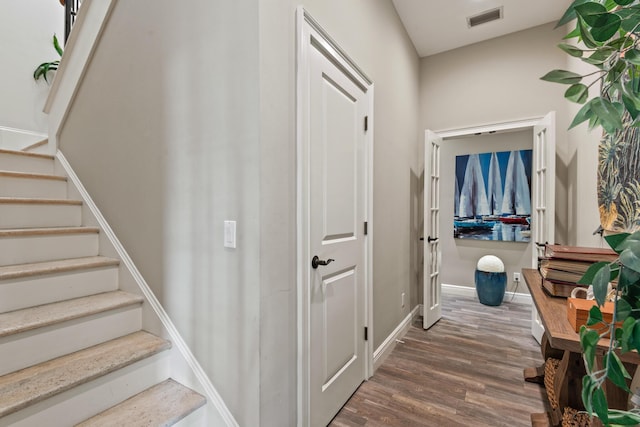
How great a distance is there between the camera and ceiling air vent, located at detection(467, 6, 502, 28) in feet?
9.90

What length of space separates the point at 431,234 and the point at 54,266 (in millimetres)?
3187

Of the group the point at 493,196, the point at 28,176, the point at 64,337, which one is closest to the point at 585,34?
the point at 64,337

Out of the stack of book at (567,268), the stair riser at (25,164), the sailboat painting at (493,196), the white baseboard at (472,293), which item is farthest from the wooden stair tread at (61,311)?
the sailboat painting at (493,196)

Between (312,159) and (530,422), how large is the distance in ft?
6.69

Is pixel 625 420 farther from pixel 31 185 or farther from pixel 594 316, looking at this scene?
pixel 31 185

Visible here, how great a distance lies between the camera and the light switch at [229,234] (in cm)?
142

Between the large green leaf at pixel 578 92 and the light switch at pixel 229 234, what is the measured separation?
4.08 feet

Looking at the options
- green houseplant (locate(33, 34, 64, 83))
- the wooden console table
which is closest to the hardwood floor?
the wooden console table

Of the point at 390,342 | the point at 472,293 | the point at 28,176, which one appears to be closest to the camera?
the point at 28,176

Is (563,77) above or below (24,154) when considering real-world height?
below

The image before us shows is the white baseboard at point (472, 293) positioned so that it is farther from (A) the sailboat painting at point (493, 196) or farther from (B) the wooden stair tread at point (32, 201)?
(B) the wooden stair tread at point (32, 201)

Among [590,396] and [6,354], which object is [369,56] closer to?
[590,396]

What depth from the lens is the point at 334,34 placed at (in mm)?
1881

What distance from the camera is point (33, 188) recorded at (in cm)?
224
